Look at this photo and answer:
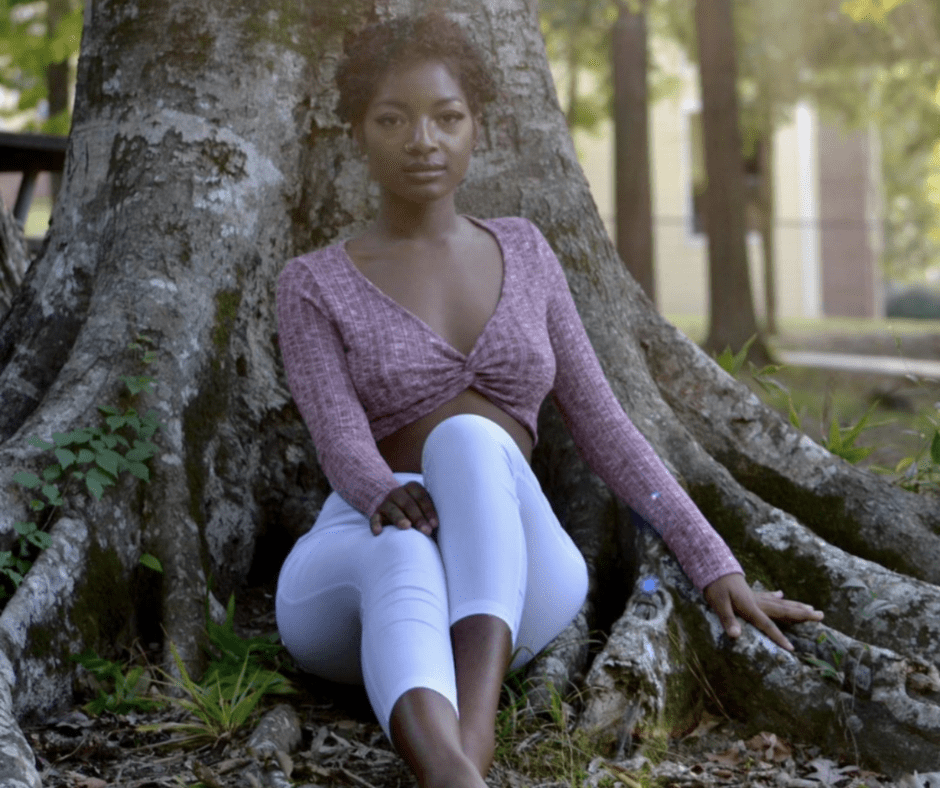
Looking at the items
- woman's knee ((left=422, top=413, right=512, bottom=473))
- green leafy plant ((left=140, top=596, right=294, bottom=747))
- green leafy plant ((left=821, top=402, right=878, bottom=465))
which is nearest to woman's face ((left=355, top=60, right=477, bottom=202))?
woman's knee ((left=422, top=413, right=512, bottom=473))

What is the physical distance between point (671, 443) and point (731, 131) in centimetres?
915

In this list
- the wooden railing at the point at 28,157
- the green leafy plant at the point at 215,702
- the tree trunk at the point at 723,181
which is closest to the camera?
the green leafy plant at the point at 215,702

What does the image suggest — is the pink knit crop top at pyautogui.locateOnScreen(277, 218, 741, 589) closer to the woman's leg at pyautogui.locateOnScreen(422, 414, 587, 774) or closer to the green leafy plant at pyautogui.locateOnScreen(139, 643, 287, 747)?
the woman's leg at pyautogui.locateOnScreen(422, 414, 587, 774)

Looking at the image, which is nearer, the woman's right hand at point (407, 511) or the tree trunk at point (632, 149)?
the woman's right hand at point (407, 511)

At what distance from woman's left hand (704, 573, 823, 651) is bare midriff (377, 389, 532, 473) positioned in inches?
27.3

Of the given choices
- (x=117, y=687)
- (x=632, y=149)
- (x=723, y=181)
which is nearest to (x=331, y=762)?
(x=117, y=687)

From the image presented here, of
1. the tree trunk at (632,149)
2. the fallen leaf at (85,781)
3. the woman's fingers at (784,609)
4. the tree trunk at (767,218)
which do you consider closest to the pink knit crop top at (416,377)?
the woman's fingers at (784,609)

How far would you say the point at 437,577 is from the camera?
3021mm

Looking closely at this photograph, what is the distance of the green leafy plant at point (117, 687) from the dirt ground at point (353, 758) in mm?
28

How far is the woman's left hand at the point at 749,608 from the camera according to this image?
11.4 ft

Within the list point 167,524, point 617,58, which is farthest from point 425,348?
point 617,58

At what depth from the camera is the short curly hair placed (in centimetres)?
350

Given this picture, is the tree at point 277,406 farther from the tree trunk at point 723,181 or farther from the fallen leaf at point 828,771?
the tree trunk at point 723,181

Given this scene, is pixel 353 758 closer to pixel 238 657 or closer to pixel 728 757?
pixel 238 657
